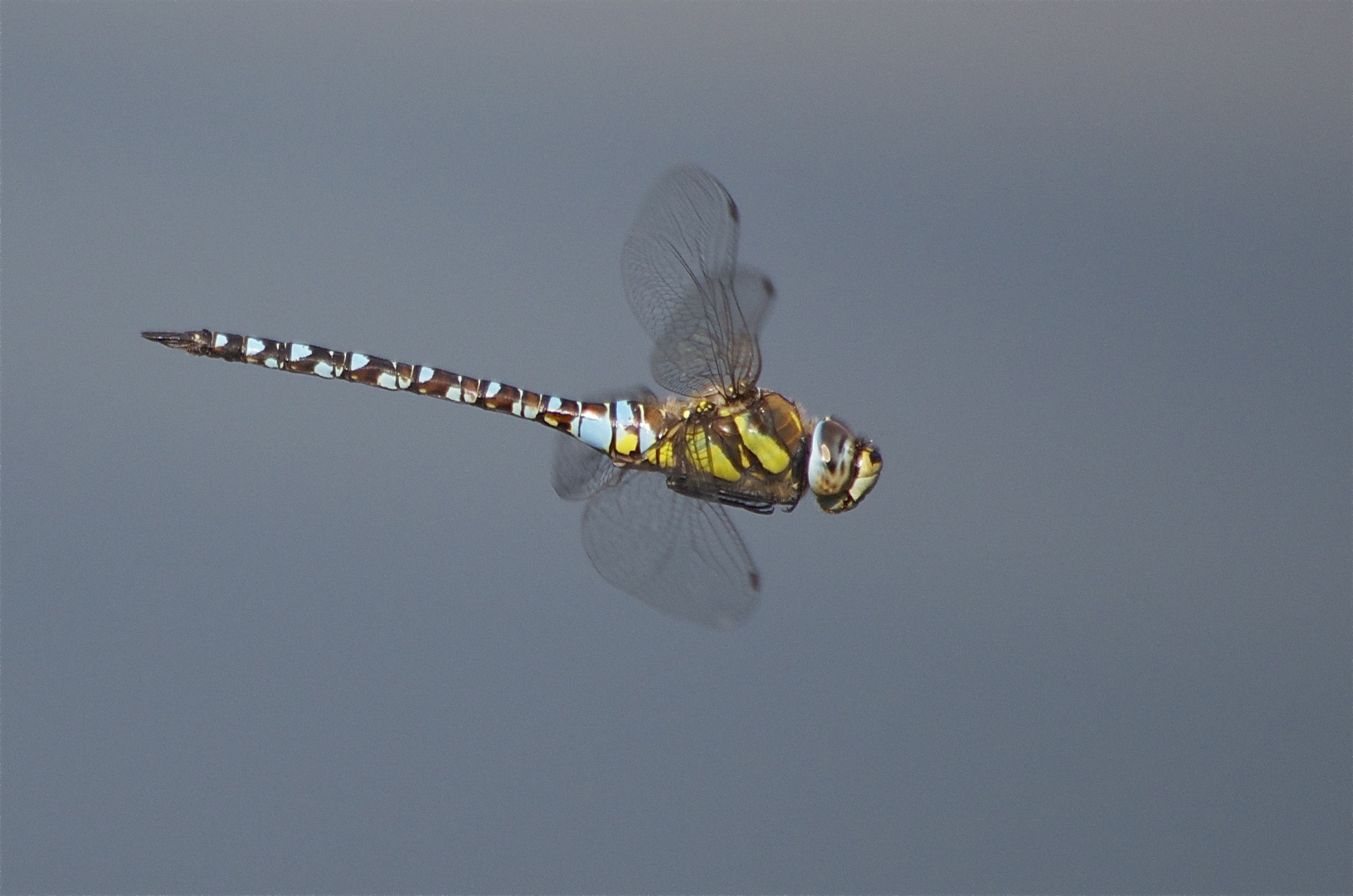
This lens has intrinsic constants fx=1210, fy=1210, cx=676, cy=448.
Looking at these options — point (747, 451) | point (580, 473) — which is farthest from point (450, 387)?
point (747, 451)

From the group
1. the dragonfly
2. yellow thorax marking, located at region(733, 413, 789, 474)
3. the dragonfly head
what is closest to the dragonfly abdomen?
the dragonfly

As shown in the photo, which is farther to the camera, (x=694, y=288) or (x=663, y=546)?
(x=694, y=288)

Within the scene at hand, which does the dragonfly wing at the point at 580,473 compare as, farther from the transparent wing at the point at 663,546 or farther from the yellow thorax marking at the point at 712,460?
the yellow thorax marking at the point at 712,460

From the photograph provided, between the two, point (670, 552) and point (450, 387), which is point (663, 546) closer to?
point (670, 552)

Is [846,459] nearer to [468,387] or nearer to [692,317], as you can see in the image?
[692,317]

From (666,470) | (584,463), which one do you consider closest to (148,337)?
(584,463)

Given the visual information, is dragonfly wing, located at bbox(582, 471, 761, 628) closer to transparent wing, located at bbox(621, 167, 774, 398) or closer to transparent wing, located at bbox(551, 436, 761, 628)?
transparent wing, located at bbox(551, 436, 761, 628)
